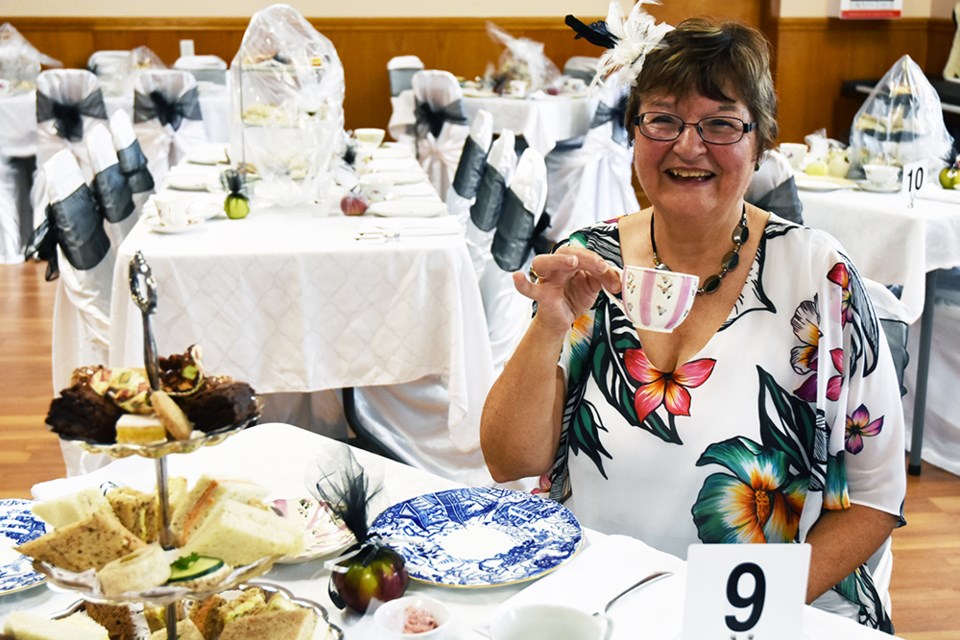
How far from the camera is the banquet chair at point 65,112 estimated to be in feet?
21.2

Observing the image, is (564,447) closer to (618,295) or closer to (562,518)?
(618,295)

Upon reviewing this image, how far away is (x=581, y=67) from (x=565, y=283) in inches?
263

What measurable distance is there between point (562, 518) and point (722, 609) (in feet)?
1.32

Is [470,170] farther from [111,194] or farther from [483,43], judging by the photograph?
[483,43]

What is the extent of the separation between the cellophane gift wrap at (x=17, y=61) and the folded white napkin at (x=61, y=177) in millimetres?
3892

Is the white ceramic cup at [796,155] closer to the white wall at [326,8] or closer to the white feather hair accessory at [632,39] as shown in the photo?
the white feather hair accessory at [632,39]

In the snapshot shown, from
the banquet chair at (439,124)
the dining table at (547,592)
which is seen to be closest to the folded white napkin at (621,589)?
the dining table at (547,592)

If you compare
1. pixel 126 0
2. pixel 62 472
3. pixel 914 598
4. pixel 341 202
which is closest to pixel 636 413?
pixel 914 598

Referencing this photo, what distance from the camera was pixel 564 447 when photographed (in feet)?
5.86

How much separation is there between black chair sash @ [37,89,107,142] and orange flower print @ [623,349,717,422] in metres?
5.59

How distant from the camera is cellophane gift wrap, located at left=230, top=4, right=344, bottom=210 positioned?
359cm

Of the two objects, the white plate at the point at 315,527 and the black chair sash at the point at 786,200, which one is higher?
the black chair sash at the point at 786,200

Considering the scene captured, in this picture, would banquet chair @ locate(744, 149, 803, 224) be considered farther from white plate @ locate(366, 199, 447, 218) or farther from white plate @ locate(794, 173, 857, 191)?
white plate @ locate(366, 199, 447, 218)

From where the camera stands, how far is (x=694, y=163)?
1643 millimetres
